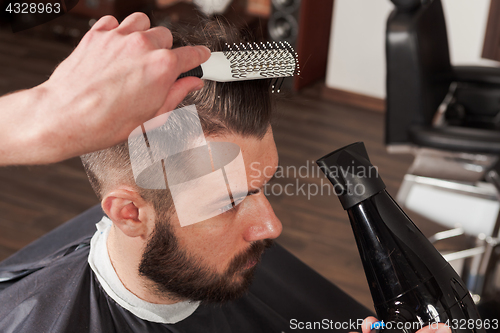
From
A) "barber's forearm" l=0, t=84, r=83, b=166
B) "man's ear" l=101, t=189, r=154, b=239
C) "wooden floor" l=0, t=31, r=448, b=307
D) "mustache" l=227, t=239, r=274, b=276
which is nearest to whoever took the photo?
"barber's forearm" l=0, t=84, r=83, b=166

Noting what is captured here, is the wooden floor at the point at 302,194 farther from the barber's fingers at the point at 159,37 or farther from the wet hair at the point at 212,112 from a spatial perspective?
the barber's fingers at the point at 159,37

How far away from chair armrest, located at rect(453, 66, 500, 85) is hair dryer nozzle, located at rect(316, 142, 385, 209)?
5.82ft

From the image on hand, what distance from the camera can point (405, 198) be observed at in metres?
2.16

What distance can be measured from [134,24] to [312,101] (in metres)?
3.21

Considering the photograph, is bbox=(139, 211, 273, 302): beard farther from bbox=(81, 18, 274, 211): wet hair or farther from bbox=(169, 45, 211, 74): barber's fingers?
bbox=(169, 45, 211, 74): barber's fingers

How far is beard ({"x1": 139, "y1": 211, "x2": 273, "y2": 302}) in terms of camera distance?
927mm

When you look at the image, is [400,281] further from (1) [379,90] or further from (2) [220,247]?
(1) [379,90]

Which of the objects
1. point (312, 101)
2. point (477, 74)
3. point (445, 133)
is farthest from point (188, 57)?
point (312, 101)

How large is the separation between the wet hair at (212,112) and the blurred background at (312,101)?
3.21ft

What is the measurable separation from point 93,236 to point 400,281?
700 mm

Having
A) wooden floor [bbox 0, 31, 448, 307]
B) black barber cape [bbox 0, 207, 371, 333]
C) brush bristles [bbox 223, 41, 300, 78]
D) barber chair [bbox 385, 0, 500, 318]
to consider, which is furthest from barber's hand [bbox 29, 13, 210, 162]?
wooden floor [bbox 0, 31, 448, 307]

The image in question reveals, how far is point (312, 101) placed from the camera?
3.71 metres

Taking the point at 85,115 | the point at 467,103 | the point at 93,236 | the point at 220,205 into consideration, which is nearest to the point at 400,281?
the point at 220,205

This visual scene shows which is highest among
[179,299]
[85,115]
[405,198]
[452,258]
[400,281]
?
[85,115]
